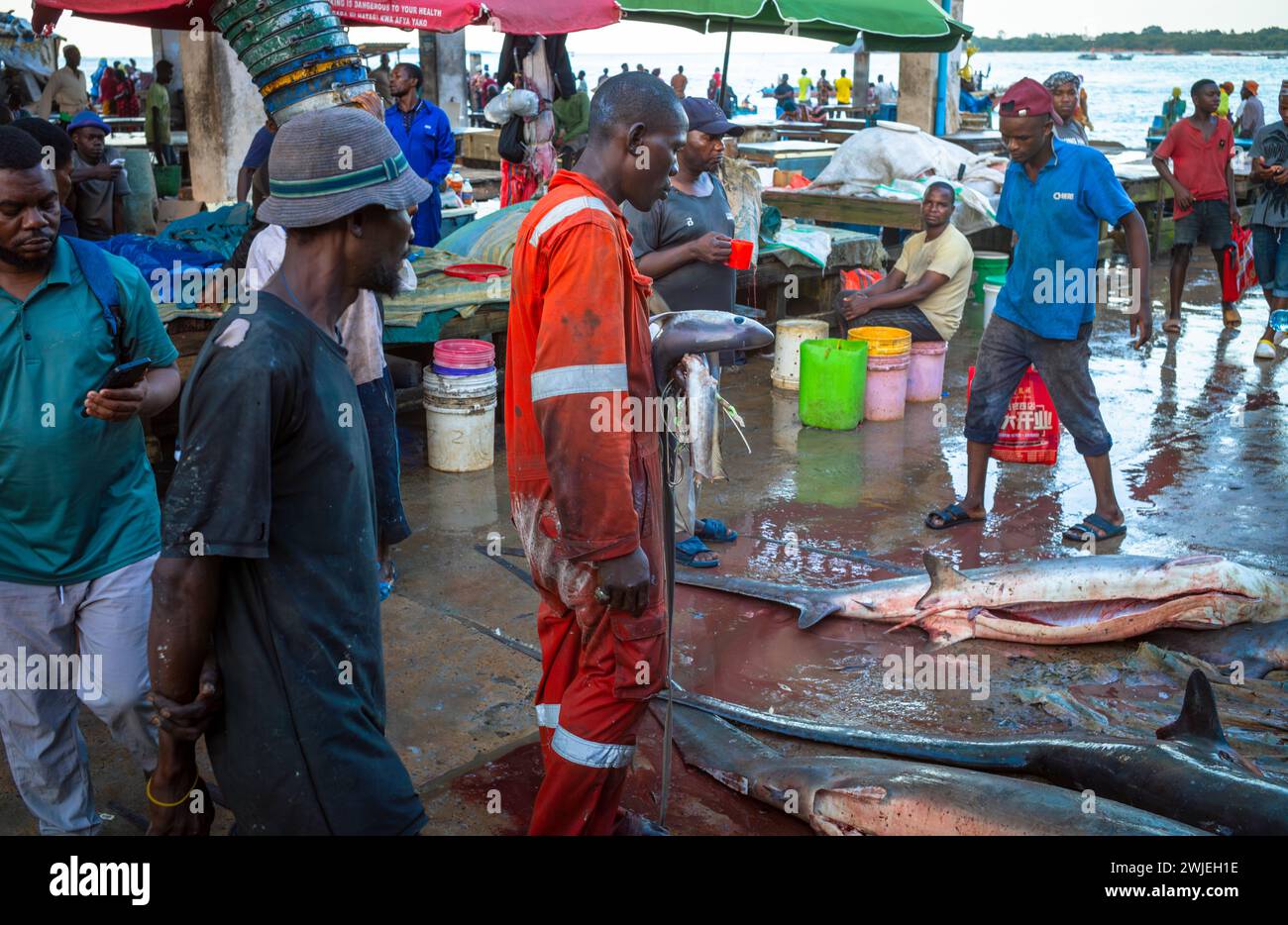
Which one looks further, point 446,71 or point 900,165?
point 446,71

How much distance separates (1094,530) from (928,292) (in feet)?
10.1

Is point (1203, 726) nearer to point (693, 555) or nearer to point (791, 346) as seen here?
point (693, 555)

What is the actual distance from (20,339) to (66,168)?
1155 millimetres

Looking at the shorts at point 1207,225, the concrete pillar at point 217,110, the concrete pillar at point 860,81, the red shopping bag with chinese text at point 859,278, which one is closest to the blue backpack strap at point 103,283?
the red shopping bag with chinese text at point 859,278

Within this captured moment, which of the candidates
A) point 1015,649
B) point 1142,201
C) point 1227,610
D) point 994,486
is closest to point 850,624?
point 1015,649

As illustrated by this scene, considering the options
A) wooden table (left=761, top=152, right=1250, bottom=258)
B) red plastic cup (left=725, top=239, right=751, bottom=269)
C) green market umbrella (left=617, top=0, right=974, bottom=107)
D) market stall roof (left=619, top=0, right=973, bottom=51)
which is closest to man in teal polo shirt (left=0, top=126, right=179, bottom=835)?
red plastic cup (left=725, top=239, right=751, bottom=269)

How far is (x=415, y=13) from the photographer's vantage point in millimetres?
8000

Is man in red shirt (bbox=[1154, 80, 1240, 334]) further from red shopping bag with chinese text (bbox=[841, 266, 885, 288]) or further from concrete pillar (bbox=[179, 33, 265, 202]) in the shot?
concrete pillar (bbox=[179, 33, 265, 202])

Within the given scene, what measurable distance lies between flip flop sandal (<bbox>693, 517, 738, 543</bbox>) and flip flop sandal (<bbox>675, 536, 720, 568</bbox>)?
0.77 ft

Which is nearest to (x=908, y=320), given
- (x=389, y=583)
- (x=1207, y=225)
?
(x=1207, y=225)

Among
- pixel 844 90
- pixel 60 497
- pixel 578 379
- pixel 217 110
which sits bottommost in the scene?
pixel 60 497

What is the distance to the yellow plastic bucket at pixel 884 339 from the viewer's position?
27.1 feet

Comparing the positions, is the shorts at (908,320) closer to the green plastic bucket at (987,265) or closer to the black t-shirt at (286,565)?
the green plastic bucket at (987,265)

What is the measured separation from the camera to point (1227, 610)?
4.98 m
